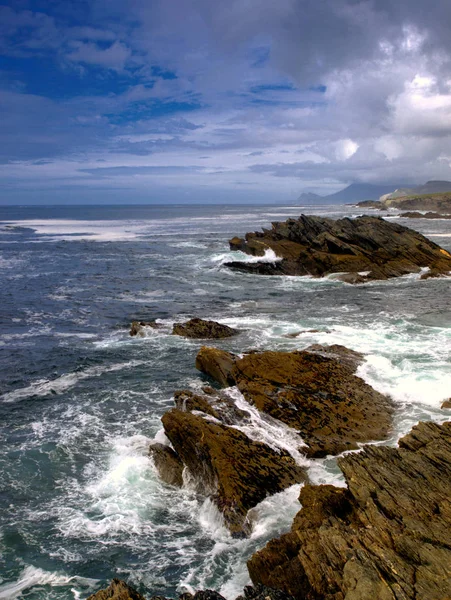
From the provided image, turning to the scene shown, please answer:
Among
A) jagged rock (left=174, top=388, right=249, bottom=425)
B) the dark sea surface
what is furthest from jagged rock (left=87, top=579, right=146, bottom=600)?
jagged rock (left=174, top=388, right=249, bottom=425)

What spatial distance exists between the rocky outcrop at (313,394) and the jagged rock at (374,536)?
4.55 meters

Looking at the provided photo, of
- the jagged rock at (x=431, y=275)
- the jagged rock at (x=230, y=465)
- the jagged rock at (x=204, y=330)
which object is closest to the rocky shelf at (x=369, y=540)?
the jagged rock at (x=230, y=465)

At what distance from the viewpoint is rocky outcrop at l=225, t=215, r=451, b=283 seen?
56.1 metres

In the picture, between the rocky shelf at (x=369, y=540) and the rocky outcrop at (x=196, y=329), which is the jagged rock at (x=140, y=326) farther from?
the rocky shelf at (x=369, y=540)

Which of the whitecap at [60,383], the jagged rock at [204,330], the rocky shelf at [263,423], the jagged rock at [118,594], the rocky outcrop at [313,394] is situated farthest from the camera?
the jagged rock at [204,330]

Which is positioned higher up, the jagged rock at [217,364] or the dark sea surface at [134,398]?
the jagged rock at [217,364]

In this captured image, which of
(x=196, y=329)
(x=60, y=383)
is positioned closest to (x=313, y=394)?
(x=196, y=329)

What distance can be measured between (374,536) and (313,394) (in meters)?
10.7

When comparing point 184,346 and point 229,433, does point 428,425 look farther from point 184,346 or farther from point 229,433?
point 184,346

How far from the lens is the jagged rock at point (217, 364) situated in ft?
79.4

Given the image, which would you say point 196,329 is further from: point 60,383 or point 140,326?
point 60,383

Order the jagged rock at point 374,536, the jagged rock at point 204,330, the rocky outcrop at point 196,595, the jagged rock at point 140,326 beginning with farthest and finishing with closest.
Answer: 1. the jagged rock at point 140,326
2. the jagged rock at point 204,330
3. the rocky outcrop at point 196,595
4. the jagged rock at point 374,536

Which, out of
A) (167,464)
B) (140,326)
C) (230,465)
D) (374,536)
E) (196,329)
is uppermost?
(374,536)

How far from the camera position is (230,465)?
15969 mm
